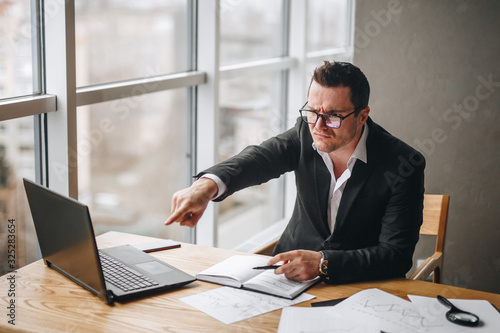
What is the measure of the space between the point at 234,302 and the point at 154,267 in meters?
0.35

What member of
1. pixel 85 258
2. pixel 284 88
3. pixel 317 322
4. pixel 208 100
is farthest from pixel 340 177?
pixel 284 88

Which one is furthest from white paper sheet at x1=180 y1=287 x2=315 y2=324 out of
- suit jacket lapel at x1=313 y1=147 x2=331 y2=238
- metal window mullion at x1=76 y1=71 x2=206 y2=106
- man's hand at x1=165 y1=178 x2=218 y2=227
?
metal window mullion at x1=76 y1=71 x2=206 y2=106

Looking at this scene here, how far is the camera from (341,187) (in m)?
2.06

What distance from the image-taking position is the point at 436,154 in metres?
3.08

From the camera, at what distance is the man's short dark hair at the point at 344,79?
196 centimetres

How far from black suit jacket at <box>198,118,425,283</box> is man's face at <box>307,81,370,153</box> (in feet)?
0.37

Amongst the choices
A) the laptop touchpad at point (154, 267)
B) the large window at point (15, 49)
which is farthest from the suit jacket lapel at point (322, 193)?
the large window at point (15, 49)

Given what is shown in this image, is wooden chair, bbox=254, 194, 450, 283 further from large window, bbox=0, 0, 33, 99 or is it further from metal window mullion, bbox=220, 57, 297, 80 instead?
large window, bbox=0, 0, 33, 99

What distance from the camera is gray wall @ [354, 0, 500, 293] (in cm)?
293

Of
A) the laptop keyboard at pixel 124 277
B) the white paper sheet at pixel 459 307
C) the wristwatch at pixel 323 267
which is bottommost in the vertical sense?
the white paper sheet at pixel 459 307

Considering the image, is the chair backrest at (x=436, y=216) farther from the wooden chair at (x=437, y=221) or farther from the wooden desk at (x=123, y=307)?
the wooden desk at (x=123, y=307)

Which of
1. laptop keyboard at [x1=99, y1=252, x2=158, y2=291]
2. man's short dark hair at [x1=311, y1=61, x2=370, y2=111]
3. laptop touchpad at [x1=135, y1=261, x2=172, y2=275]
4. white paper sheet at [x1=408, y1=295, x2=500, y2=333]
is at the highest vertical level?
man's short dark hair at [x1=311, y1=61, x2=370, y2=111]

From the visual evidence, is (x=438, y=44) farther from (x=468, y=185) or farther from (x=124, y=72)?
(x=124, y=72)
